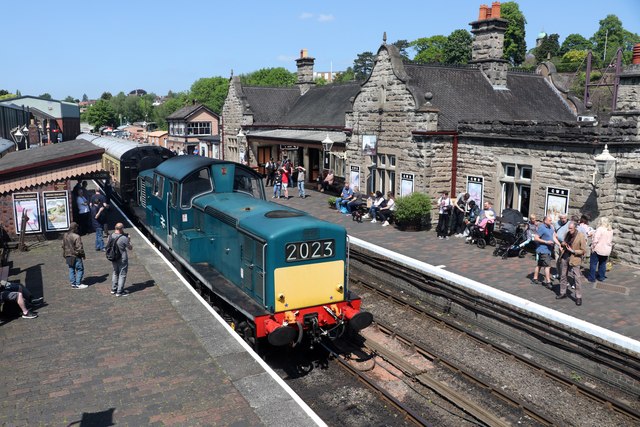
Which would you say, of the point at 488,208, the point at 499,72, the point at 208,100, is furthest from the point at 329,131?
the point at 208,100

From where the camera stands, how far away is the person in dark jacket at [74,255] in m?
11.7

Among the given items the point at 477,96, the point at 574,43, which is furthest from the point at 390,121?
the point at 574,43

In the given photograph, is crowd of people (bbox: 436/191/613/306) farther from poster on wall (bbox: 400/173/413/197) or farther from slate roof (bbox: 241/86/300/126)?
slate roof (bbox: 241/86/300/126)

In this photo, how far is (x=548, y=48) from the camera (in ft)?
284

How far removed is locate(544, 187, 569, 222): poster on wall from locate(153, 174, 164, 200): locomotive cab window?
11408 millimetres

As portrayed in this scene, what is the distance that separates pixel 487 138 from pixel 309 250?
1090cm

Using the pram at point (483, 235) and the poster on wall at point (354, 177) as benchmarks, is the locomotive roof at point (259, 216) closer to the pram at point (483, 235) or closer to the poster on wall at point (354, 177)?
the pram at point (483, 235)

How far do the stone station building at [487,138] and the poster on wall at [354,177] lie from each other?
46 mm

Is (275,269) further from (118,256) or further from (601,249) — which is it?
(601,249)

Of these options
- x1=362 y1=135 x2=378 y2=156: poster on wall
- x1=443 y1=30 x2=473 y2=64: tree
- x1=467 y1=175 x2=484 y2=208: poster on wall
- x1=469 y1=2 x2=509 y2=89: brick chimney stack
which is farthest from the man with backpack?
x1=443 y1=30 x2=473 y2=64: tree

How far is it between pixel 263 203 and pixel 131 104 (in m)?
131

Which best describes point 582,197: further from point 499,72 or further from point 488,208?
point 499,72

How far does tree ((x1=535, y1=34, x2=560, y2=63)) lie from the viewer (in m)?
85.8

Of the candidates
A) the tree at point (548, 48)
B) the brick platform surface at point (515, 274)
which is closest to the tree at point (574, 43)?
the tree at point (548, 48)
